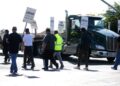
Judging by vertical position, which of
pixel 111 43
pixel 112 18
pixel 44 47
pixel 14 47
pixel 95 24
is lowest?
pixel 111 43

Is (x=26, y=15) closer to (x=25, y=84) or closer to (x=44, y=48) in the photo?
(x=44, y=48)

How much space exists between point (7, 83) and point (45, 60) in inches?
229

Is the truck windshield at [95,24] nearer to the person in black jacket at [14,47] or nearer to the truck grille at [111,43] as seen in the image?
the truck grille at [111,43]

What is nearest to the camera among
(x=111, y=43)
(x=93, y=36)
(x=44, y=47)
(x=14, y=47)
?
(x=14, y=47)

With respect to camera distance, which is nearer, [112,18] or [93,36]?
[93,36]

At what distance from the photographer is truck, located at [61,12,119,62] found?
2688 centimetres

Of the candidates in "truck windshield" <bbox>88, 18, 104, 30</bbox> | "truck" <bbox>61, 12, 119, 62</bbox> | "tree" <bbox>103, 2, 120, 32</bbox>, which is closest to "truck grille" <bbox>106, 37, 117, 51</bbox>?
"truck" <bbox>61, 12, 119, 62</bbox>

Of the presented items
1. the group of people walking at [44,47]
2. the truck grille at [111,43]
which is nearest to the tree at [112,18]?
the truck grille at [111,43]

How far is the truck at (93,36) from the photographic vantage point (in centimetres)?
2688

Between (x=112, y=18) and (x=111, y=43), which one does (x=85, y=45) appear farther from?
(x=112, y=18)

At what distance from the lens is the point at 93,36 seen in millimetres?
27391

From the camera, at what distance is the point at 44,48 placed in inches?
819

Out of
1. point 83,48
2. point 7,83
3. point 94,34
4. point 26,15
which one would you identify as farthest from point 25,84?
point 94,34

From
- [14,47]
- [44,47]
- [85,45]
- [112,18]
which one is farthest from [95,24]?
[112,18]
